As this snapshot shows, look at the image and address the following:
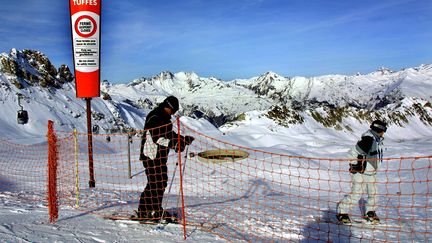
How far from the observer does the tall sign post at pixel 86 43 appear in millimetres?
7359

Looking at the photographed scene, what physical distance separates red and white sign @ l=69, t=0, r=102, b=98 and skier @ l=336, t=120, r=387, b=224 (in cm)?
546

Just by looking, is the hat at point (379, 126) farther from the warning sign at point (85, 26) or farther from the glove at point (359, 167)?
the warning sign at point (85, 26)

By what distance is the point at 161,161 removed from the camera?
5219 mm

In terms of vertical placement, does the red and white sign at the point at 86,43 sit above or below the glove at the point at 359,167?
above

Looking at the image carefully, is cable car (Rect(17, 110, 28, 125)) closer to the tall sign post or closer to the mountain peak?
the tall sign post

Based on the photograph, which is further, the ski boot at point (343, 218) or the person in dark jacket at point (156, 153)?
the ski boot at point (343, 218)

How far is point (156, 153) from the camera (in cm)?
520

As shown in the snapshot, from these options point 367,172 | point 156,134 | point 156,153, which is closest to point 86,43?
point 156,134

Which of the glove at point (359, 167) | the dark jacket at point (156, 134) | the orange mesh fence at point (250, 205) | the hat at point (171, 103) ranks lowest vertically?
the orange mesh fence at point (250, 205)

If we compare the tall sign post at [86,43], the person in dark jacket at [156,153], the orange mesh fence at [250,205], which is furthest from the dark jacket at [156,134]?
the tall sign post at [86,43]

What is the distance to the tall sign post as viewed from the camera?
7.36 m

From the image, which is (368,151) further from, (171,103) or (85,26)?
(85,26)

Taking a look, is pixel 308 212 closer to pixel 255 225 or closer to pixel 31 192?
pixel 255 225

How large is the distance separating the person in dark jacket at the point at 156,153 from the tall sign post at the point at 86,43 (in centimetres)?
259
